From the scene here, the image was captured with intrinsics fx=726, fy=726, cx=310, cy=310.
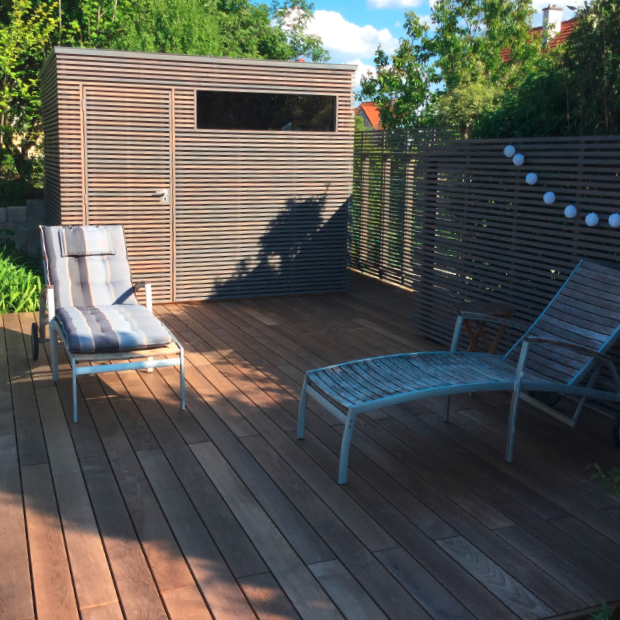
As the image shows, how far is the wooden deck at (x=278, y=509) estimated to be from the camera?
2.80 metres

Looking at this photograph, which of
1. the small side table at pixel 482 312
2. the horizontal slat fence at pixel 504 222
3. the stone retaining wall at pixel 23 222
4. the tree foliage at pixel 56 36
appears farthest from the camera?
the tree foliage at pixel 56 36

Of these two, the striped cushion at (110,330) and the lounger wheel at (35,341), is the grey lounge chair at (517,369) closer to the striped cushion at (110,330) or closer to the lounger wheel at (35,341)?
the striped cushion at (110,330)

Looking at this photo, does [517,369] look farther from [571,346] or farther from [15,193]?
[15,193]

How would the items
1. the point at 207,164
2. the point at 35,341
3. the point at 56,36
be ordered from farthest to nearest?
the point at 56,36, the point at 207,164, the point at 35,341

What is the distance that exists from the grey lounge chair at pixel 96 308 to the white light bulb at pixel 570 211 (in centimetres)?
281

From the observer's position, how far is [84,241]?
6004 mm

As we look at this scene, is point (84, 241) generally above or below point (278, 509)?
above

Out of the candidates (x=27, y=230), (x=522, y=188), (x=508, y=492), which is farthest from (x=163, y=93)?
(x=508, y=492)

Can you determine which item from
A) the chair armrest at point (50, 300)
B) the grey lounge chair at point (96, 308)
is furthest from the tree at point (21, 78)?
the chair armrest at point (50, 300)

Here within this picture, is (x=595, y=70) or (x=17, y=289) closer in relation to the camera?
(x=595, y=70)

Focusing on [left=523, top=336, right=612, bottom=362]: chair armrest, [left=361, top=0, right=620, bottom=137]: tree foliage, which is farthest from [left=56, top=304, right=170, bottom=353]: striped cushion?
[left=361, top=0, right=620, bottom=137]: tree foliage

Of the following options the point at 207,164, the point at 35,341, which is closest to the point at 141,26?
the point at 207,164

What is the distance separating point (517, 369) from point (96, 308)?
124 inches

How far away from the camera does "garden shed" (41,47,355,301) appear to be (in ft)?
25.5
